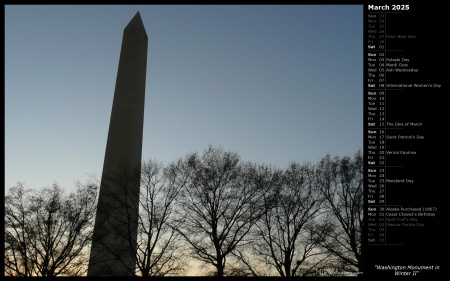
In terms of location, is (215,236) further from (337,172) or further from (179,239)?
(337,172)

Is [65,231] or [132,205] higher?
[132,205]

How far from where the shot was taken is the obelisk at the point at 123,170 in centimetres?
3075

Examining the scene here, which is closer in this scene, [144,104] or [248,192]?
[248,192]

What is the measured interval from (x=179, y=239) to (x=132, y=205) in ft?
15.2

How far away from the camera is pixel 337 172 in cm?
3350

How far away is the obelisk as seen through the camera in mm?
30750

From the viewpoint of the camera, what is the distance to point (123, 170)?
33656 mm

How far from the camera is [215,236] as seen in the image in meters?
29.7
